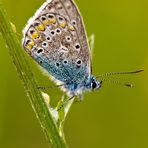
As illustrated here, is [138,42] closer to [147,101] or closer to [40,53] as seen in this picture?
[147,101]

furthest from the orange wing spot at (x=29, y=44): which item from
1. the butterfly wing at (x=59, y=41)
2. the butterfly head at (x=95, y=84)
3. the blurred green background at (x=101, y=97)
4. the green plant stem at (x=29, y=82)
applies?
the blurred green background at (x=101, y=97)

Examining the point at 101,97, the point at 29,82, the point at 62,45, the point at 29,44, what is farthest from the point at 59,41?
the point at 101,97

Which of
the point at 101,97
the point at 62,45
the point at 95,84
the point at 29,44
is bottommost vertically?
the point at 101,97

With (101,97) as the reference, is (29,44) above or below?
above

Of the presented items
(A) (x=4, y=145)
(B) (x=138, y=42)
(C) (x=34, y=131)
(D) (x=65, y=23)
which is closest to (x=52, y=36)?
(D) (x=65, y=23)

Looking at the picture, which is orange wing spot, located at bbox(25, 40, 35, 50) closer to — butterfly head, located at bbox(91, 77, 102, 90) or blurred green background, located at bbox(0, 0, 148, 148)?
butterfly head, located at bbox(91, 77, 102, 90)

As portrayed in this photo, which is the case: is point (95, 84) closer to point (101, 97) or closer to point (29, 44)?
point (29, 44)
